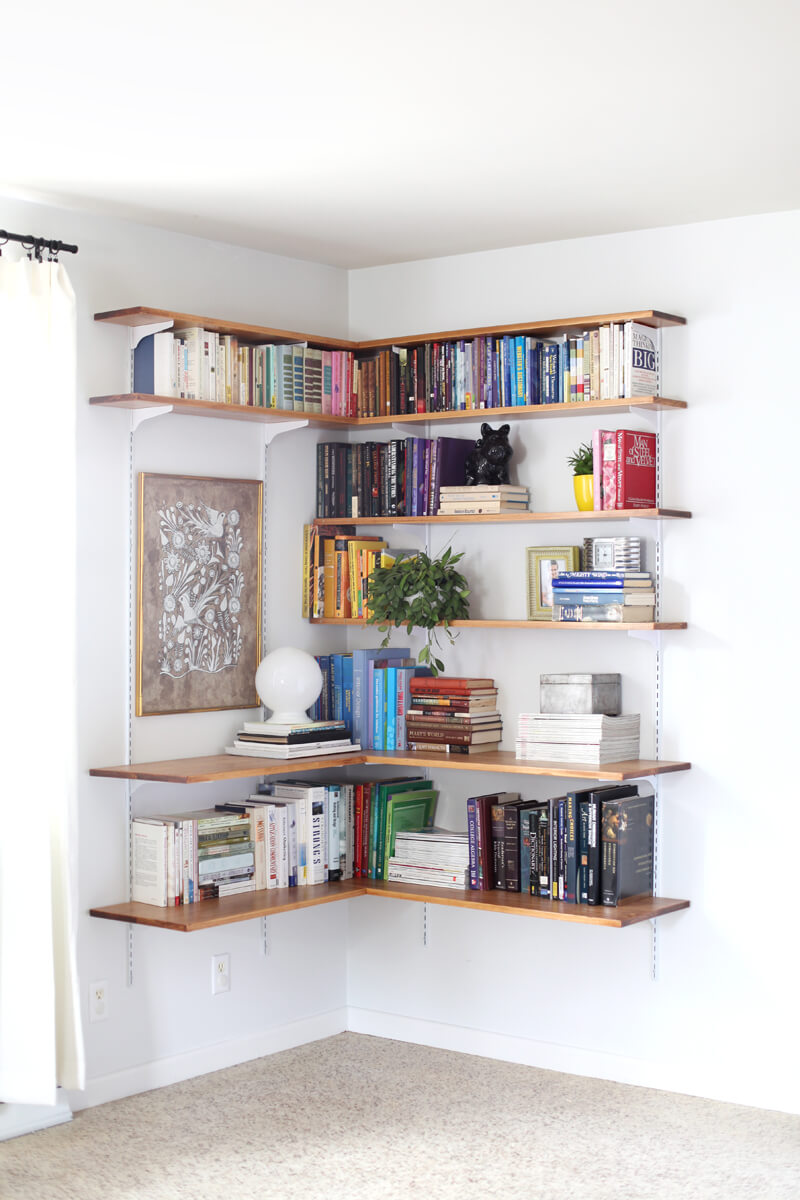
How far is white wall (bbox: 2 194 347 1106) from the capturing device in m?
3.95

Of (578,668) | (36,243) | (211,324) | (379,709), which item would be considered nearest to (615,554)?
(578,668)

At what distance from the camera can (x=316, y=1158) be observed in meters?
3.59

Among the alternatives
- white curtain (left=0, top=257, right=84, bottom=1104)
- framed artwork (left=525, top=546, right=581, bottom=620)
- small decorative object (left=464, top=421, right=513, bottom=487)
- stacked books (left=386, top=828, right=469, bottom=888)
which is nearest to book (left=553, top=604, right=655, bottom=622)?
framed artwork (left=525, top=546, right=581, bottom=620)

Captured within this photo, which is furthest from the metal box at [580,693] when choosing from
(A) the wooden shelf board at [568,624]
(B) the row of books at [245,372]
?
(B) the row of books at [245,372]

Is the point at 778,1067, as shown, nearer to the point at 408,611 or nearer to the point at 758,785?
the point at 758,785

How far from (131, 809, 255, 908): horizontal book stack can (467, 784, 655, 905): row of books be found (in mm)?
744

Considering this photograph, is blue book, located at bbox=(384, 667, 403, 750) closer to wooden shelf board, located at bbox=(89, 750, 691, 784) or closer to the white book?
wooden shelf board, located at bbox=(89, 750, 691, 784)

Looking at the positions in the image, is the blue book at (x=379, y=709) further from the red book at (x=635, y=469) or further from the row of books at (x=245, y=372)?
the red book at (x=635, y=469)

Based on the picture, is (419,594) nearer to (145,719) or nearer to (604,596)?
(604,596)

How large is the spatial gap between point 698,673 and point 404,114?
1.89 metres

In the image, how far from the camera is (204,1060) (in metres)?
4.25

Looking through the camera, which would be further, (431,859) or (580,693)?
(431,859)

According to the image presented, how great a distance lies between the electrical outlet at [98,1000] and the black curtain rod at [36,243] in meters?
2.11

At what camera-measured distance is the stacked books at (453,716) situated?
435cm
